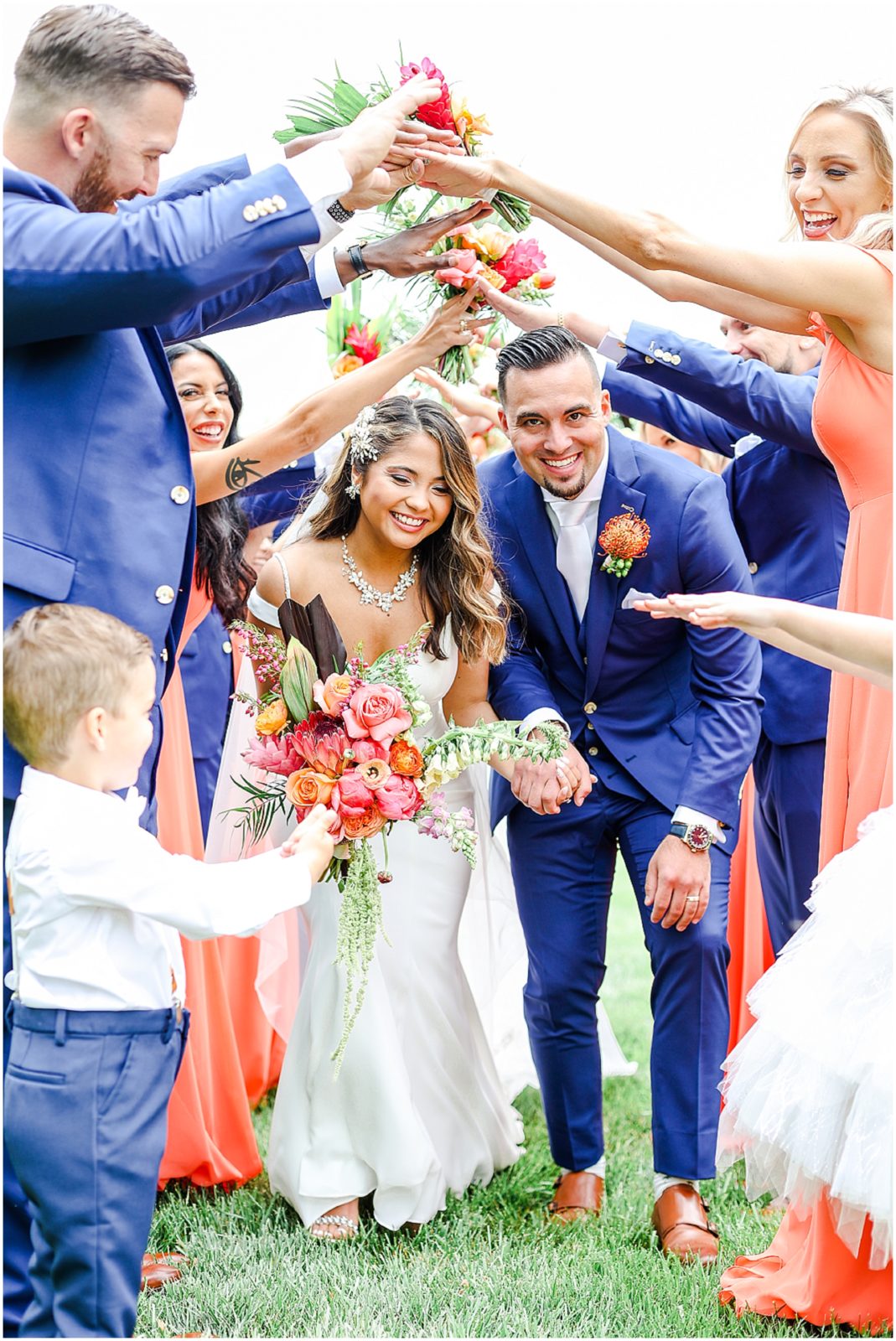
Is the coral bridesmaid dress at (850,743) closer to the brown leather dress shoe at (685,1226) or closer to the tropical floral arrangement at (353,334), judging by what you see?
the brown leather dress shoe at (685,1226)

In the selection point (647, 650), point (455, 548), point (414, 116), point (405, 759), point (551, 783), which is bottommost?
point (551, 783)

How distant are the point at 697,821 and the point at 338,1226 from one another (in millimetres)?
1684

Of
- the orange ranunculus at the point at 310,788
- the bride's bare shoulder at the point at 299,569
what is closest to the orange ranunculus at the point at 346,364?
the bride's bare shoulder at the point at 299,569

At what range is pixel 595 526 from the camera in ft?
15.6

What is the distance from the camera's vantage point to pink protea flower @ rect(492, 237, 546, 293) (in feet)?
14.6

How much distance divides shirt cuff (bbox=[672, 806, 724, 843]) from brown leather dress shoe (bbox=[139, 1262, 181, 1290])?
199 centimetres

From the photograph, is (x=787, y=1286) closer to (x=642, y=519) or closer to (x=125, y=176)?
(x=642, y=519)

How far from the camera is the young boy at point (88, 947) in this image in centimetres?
277

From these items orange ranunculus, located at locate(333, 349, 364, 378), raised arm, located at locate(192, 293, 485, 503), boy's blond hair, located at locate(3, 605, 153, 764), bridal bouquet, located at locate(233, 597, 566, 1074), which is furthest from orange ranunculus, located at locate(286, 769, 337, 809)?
orange ranunculus, located at locate(333, 349, 364, 378)

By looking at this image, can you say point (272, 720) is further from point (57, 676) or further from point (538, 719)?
point (57, 676)

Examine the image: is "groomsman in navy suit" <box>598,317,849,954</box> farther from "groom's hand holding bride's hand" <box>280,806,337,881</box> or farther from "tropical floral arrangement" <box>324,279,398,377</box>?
"groom's hand holding bride's hand" <box>280,806,337,881</box>

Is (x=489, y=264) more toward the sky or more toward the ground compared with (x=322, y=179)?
more toward the sky

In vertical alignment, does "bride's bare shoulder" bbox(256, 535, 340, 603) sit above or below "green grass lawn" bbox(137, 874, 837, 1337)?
above

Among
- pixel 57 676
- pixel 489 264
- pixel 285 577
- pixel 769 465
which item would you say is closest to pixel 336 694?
pixel 285 577
